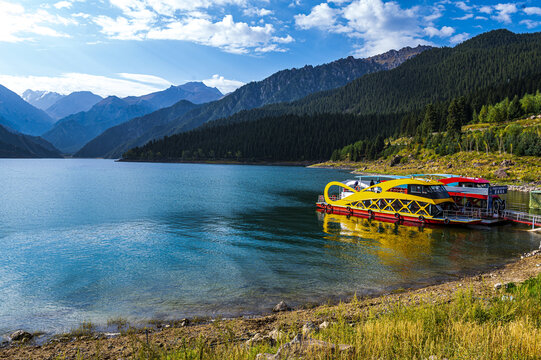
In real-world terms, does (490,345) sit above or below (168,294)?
above

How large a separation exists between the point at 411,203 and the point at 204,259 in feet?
100

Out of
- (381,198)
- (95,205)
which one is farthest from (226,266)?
(95,205)

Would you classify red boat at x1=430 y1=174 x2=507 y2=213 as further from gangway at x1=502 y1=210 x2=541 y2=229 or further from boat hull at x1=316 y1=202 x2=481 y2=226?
boat hull at x1=316 y1=202 x2=481 y2=226

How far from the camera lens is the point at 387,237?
36594 millimetres

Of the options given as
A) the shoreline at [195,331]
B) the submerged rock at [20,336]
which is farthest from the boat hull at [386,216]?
the submerged rock at [20,336]

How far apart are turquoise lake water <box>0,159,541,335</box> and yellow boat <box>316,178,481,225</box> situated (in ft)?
→ 7.77

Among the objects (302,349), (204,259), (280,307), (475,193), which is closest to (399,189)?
(475,193)

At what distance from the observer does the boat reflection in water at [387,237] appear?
2867 centimetres

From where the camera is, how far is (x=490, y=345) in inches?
331

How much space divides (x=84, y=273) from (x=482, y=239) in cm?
4018

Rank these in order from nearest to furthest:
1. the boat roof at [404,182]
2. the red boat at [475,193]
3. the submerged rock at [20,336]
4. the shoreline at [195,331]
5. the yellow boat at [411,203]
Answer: the shoreline at [195,331]
the submerged rock at [20,336]
the boat roof at [404,182]
the yellow boat at [411,203]
the red boat at [475,193]

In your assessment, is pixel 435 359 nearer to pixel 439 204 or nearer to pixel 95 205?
pixel 439 204

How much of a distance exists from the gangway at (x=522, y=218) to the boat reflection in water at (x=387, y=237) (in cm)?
1317

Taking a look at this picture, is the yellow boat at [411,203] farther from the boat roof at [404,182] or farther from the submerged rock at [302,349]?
the submerged rock at [302,349]
